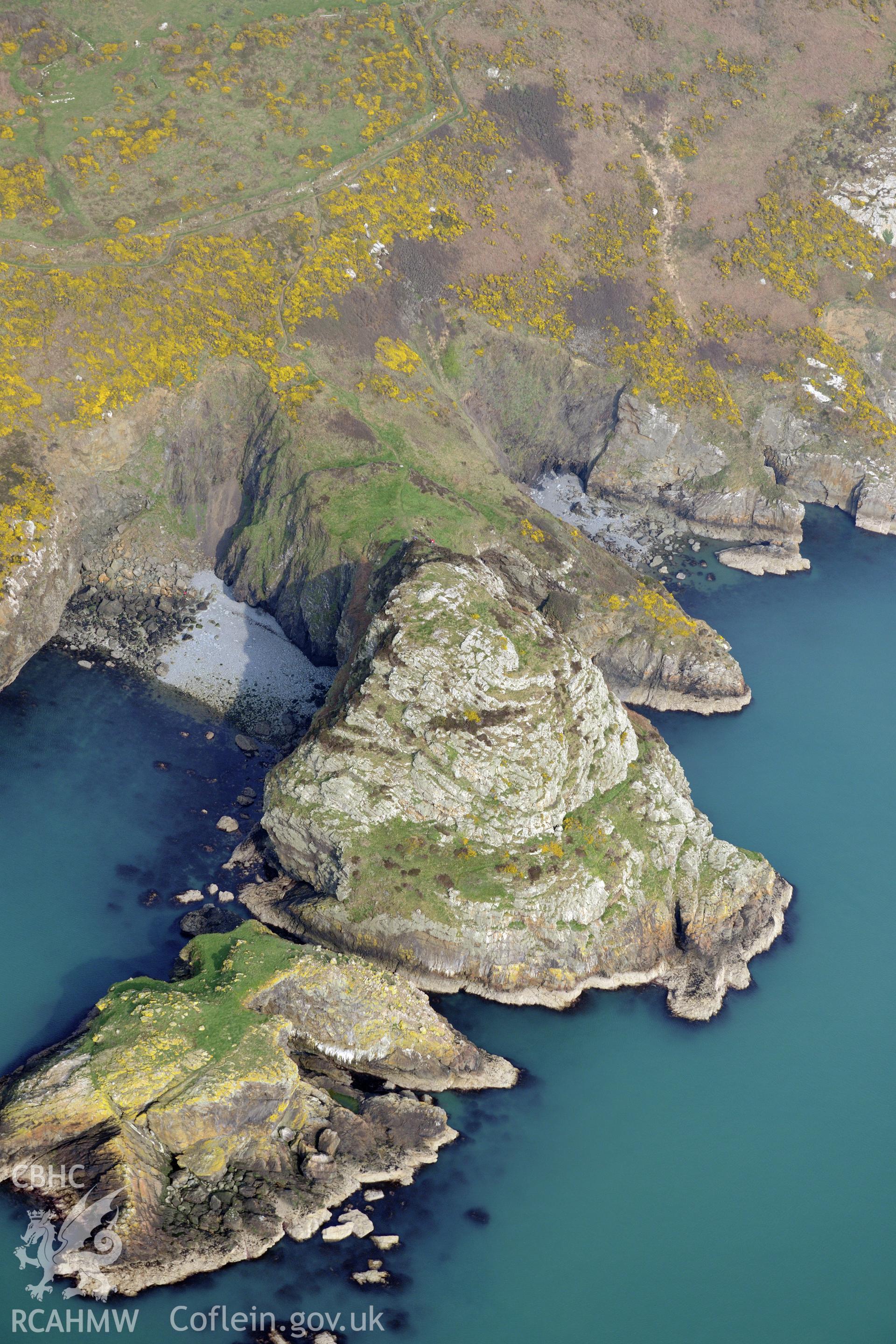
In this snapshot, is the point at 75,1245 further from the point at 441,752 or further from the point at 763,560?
the point at 763,560

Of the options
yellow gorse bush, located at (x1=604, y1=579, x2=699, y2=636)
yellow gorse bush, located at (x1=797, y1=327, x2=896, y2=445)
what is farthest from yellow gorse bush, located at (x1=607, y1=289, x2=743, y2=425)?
yellow gorse bush, located at (x1=604, y1=579, x2=699, y2=636)

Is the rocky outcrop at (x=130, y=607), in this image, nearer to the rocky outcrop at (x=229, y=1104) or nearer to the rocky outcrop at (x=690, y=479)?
the rocky outcrop at (x=229, y=1104)

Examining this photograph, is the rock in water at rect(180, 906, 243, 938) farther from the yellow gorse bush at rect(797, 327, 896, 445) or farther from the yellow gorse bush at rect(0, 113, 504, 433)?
the yellow gorse bush at rect(797, 327, 896, 445)

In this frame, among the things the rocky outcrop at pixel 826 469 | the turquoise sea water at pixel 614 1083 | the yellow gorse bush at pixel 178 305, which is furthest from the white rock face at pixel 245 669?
the rocky outcrop at pixel 826 469

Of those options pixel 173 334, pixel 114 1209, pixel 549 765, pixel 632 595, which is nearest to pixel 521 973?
pixel 549 765

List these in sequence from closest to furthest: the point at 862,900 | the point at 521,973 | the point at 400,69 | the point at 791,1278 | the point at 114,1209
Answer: the point at 114,1209 < the point at 791,1278 < the point at 521,973 < the point at 862,900 < the point at 400,69

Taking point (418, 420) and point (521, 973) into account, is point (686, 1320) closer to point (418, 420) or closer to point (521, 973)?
point (521, 973)
